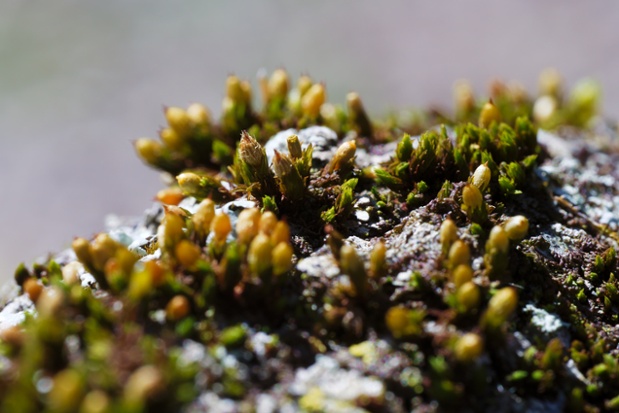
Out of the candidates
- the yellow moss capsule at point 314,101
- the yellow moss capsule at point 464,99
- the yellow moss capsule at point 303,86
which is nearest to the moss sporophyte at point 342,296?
the yellow moss capsule at point 314,101

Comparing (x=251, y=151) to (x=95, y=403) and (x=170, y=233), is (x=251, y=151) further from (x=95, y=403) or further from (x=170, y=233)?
(x=95, y=403)

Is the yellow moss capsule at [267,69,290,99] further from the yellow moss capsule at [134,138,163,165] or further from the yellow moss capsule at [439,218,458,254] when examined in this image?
the yellow moss capsule at [439,218,458,254]

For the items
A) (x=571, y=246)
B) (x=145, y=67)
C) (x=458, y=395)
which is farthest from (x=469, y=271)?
(x=145, y=67)

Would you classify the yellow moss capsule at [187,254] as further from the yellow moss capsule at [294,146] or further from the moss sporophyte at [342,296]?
the yellow moss capsule at [294,146]

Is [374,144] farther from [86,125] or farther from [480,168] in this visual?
[86,125]

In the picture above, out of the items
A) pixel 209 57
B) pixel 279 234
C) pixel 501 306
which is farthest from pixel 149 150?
pixel 209 57
